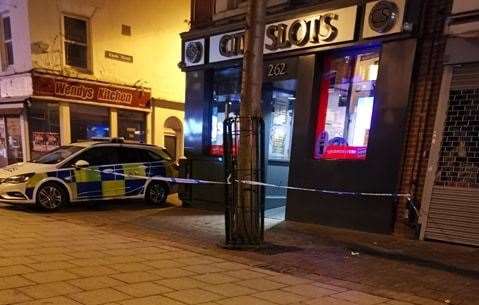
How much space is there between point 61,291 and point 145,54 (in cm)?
1423

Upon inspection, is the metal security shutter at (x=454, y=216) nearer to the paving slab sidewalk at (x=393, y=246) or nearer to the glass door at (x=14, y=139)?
the paving slab sidewalk at (x=393, y=246)

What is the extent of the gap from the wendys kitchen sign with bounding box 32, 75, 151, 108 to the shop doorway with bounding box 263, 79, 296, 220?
8.19 meters

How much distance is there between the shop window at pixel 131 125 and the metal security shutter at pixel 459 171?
12339mm

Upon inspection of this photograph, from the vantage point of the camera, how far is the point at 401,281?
4.99 metres

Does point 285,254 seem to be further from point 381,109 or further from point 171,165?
point 171,165

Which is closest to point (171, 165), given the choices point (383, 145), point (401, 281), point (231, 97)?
point (231, 97)

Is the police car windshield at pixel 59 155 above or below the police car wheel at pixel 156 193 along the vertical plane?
above

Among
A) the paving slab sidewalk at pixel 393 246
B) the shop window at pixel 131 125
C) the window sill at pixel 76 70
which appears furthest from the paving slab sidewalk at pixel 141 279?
the shop window at pixel 131 125

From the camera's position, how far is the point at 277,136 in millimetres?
10289

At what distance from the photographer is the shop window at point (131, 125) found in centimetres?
1669

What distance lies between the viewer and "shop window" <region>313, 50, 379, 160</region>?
8031 millimetres

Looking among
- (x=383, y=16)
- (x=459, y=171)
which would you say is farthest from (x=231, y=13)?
(x=459, y=171)

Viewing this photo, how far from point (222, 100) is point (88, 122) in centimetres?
711

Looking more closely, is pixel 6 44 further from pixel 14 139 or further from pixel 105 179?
pixel 105 179
